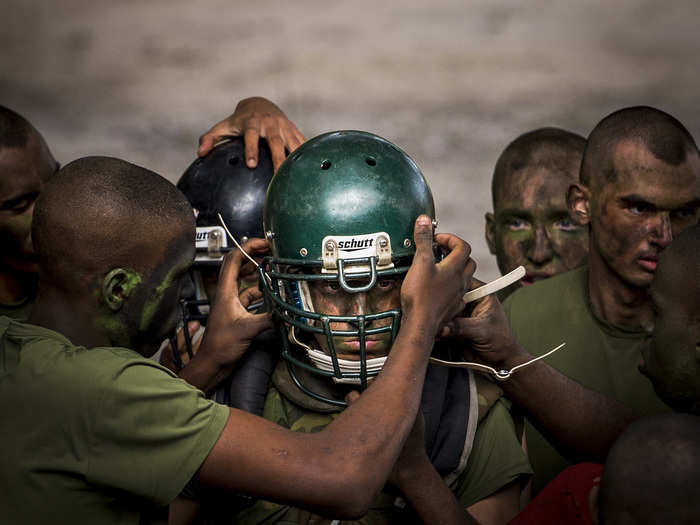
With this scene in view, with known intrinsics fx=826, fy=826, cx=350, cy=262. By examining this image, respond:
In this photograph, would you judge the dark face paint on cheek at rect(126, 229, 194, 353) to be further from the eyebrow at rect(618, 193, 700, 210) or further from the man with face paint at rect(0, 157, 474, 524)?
the eyebrow at rect(618, 193, 700, 210)

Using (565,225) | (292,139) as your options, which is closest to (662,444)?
(292,139)

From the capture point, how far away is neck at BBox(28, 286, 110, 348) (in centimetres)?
215

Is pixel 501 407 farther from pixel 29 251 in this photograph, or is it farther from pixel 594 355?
pixel 29 251

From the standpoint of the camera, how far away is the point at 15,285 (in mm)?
3643

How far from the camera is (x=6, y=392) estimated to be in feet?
6.15

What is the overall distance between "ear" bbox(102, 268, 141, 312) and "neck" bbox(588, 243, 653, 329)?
184 centimetres

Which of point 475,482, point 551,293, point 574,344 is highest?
point 551,293

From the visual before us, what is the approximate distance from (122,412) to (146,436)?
76 millimetres

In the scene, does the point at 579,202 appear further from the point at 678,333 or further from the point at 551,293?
A: the point at 678,333

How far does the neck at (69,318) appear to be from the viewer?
215 cm

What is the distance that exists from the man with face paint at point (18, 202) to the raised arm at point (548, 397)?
6.69 feet

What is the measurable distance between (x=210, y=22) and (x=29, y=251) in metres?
2.66

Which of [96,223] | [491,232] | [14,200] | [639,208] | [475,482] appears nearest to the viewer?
[96,223]

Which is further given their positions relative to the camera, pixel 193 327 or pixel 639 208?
pixel 193 327
